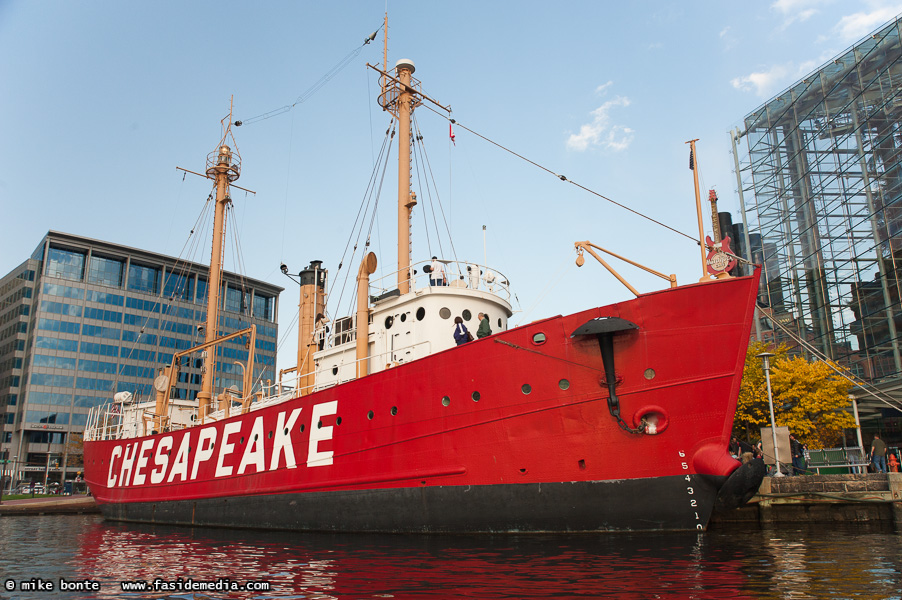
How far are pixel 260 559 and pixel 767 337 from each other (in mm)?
37338

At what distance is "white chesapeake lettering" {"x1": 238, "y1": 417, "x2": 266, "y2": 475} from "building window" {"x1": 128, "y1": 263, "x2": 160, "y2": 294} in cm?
5718

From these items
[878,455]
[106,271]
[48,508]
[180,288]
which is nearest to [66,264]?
[106,271]

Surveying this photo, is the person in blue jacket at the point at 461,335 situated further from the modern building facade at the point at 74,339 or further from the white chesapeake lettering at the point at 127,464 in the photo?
the modern building facade at the point at 74,339

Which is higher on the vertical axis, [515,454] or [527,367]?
[527,367]

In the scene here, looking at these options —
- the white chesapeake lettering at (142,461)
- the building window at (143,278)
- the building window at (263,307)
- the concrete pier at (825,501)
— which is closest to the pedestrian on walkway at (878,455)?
the concrete pier at (825,501)

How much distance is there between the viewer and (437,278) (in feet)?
52.4

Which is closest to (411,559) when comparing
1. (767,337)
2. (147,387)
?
(767,337)

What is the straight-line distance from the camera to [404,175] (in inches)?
723

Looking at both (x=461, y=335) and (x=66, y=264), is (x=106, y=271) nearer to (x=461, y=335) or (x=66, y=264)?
(x=66, y=264)

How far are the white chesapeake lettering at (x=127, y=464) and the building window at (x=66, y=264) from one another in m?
47.7

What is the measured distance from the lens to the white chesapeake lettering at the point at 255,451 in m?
17.1

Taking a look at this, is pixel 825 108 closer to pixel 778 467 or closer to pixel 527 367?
pixel 778 467

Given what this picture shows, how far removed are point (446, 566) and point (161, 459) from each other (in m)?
15.7

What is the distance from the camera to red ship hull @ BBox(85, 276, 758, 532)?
436 inches
